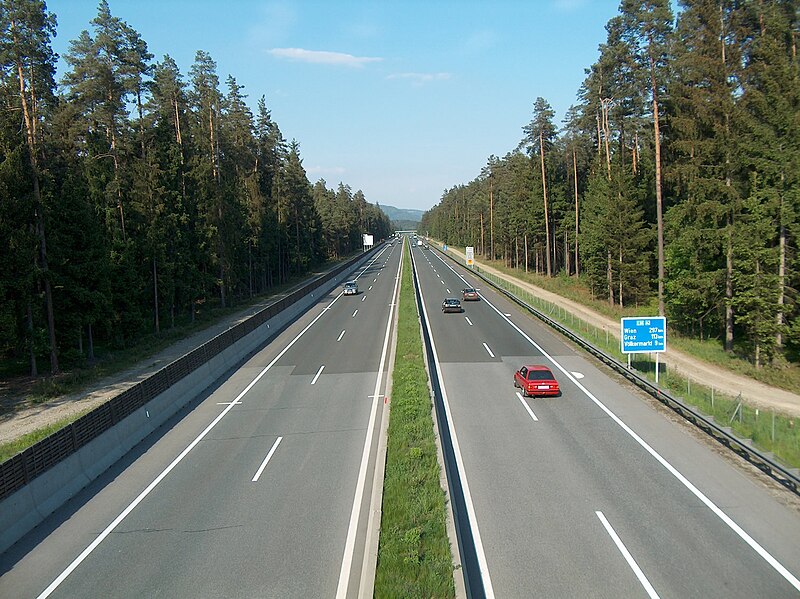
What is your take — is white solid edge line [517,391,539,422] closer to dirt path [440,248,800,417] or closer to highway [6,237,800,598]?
highway [6,237,800,598]

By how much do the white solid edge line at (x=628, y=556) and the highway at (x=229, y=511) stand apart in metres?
4.50

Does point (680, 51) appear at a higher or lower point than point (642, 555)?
higher

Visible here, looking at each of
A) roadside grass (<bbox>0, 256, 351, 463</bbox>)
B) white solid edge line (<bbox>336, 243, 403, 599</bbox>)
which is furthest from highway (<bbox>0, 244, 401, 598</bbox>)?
roadside grass (<bbox>0, 256, 351, 463</bbox>)

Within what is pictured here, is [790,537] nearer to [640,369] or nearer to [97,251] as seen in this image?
[640,369]

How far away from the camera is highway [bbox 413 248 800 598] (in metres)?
9.95

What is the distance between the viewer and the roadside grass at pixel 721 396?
16.2 m

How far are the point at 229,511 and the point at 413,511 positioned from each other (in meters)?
4.10

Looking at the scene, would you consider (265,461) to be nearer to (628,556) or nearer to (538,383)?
(628,556)

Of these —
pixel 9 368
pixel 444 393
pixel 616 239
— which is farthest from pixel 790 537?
pixel 616 239

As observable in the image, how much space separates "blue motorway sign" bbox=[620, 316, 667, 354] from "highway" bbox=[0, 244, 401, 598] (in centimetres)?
1032

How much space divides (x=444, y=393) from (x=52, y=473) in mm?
13404

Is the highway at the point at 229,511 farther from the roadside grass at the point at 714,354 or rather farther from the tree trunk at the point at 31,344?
the roadside grass at the point at 714,354

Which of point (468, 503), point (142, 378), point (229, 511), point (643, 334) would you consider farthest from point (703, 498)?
point (142, 378)

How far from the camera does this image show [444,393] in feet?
75.5
